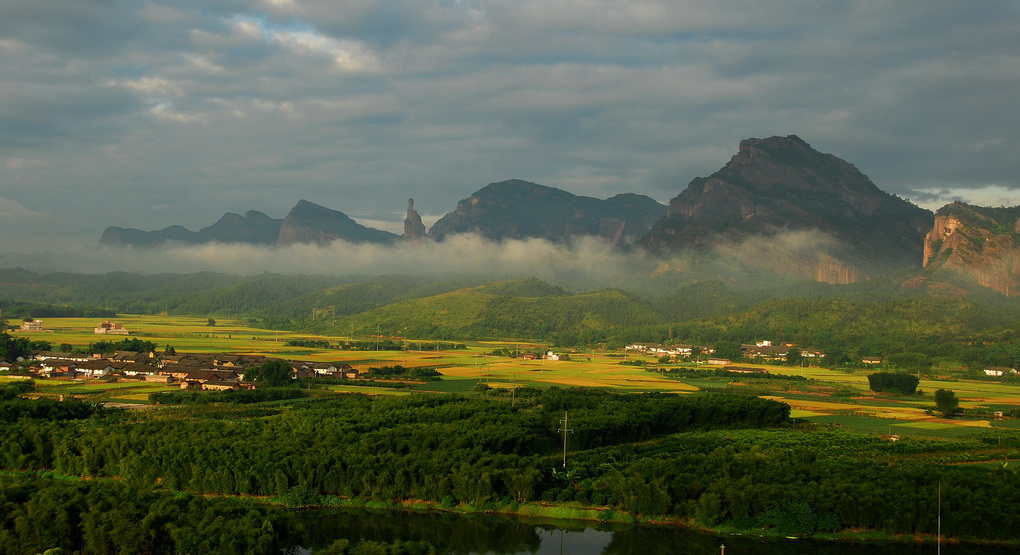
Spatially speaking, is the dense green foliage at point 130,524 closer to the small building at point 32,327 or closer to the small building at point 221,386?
the small building at point 221,386

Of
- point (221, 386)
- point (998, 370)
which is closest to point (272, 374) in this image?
point (221, 386)

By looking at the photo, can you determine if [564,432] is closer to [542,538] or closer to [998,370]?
[542,538]

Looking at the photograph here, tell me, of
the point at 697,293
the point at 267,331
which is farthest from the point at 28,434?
the point at 697,293

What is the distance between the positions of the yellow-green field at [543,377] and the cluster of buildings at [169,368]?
3172mm

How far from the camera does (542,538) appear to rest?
104ft

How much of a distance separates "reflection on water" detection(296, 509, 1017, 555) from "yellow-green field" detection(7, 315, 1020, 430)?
24381 millimetres

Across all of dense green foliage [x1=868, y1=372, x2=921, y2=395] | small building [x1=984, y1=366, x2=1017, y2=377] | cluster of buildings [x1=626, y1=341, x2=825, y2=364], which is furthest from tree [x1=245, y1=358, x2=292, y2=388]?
small building [x1=984, y1=366, x2=1017, y2=377]

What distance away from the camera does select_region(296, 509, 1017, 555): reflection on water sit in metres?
30.5

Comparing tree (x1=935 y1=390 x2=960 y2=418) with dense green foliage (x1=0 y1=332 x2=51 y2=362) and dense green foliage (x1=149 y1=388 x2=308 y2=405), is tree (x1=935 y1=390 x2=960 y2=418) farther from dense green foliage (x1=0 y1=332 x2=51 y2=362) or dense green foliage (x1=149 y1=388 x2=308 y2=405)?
dense green foliage (x1=0 y1=332 x2=51 y2=362)

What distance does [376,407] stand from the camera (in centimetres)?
4869

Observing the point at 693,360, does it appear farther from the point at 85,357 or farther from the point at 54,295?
the point at 54,295

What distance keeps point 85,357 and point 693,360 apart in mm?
58643

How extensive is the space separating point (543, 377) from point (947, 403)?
28878 millimetres

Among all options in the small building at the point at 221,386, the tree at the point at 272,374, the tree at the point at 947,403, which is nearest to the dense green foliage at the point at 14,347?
the small building at the point at 221,386
